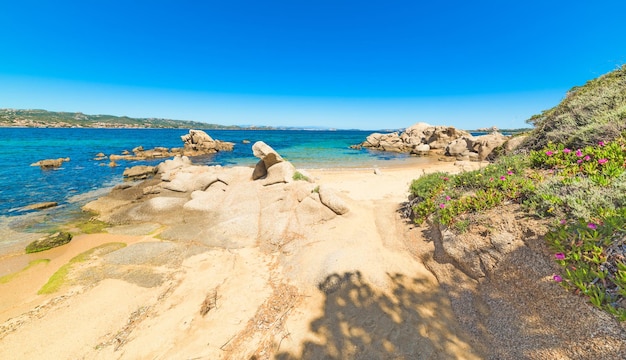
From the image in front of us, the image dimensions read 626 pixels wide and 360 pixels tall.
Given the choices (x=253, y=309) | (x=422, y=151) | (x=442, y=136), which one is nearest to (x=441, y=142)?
(x=442, y=136)

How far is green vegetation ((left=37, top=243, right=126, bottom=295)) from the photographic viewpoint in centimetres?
726

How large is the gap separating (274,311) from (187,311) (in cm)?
217

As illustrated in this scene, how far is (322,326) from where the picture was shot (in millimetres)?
5129

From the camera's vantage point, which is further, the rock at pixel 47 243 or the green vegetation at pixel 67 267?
the rock at pixel 47 243

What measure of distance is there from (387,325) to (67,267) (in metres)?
10.4

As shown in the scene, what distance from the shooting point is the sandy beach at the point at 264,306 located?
4.57m

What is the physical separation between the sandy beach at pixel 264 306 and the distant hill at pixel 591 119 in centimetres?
487

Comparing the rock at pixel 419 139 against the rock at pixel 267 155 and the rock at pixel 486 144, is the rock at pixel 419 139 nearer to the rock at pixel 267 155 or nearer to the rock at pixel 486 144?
the rock at pixel 486 144

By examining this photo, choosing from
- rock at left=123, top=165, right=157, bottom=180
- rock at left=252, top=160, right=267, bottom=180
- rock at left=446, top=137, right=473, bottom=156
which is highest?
rock at left=446, top=137, right=473, bottom=156

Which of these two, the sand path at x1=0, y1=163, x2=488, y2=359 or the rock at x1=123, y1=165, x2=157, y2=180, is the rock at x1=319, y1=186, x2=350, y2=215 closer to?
the sand path at x1=0, y1=163, x2=488, y2=359

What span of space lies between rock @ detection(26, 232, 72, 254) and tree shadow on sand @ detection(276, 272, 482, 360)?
11037 millimetres

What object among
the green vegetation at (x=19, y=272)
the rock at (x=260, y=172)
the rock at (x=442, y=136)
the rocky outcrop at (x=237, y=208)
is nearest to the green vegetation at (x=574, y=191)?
the rocky outcrop at (x=237, y=208)

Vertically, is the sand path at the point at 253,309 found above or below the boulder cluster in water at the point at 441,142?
below

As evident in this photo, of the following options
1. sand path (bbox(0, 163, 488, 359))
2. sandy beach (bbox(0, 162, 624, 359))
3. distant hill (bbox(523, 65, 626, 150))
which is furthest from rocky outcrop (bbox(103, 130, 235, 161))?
distant hill (bbox(523, 65, 626, 150))
